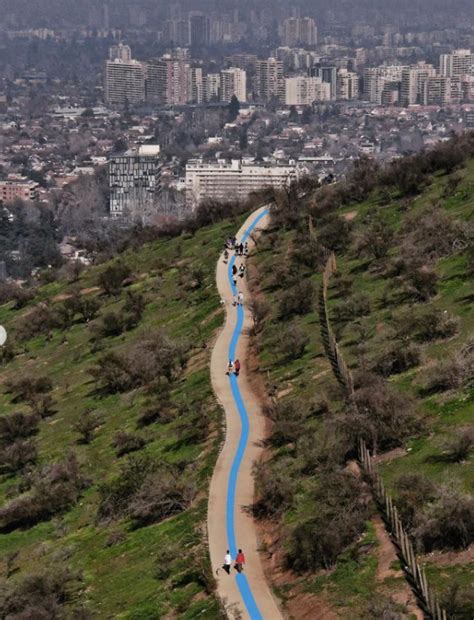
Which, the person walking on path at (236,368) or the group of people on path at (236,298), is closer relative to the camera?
the group of people on path at (236,298)

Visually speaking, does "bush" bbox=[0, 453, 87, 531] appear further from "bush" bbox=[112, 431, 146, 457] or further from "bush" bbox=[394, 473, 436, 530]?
"bush" bbox=[394, 473, 436, 530]

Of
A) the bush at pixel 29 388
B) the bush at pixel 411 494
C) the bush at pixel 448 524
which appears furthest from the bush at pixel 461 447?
the bush at pixel 29 388

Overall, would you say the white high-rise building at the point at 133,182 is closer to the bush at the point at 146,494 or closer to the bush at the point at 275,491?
the bush at the point at 146,494

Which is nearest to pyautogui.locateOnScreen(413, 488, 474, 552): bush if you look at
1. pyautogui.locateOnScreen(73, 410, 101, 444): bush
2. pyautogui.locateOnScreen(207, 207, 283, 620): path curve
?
pyautogui.locateOnScreen(207, 207, 283, 620): path curve

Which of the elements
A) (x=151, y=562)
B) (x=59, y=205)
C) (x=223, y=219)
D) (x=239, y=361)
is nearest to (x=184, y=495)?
(x=151, y=562)

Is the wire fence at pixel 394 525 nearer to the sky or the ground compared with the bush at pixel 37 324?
nearer to the sky
